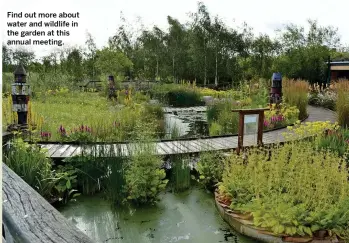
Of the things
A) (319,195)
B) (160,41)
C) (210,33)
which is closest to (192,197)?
(319,195)

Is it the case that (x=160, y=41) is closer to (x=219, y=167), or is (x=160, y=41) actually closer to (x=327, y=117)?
(x=327, y=117)

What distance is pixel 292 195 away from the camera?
3.61 m

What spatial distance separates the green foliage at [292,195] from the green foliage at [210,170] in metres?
0.56

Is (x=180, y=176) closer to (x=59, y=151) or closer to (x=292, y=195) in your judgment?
(x=292, y=195)

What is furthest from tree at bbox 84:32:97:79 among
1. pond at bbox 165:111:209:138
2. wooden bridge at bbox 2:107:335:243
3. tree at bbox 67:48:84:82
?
wooden bridge at bbox 2:107:335:243

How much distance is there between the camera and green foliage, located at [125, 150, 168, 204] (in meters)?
4.14

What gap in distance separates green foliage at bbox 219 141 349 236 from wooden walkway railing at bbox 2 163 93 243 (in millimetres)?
2291

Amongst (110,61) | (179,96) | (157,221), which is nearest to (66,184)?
(157,221)

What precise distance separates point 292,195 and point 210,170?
1.38 m

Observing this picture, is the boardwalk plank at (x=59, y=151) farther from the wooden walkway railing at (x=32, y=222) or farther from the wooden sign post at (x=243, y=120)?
the wooden walkway railing at (x=32, y=222)

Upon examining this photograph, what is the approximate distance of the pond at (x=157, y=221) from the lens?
11.6 ft

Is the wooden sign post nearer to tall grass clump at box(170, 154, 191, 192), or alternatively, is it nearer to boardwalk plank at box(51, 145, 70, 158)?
tall grass clump at box(170, 154, 191, 192)

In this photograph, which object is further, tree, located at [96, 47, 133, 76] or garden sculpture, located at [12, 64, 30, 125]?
tree, located at [96, 47, 133, 76]

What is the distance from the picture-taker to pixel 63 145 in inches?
235
